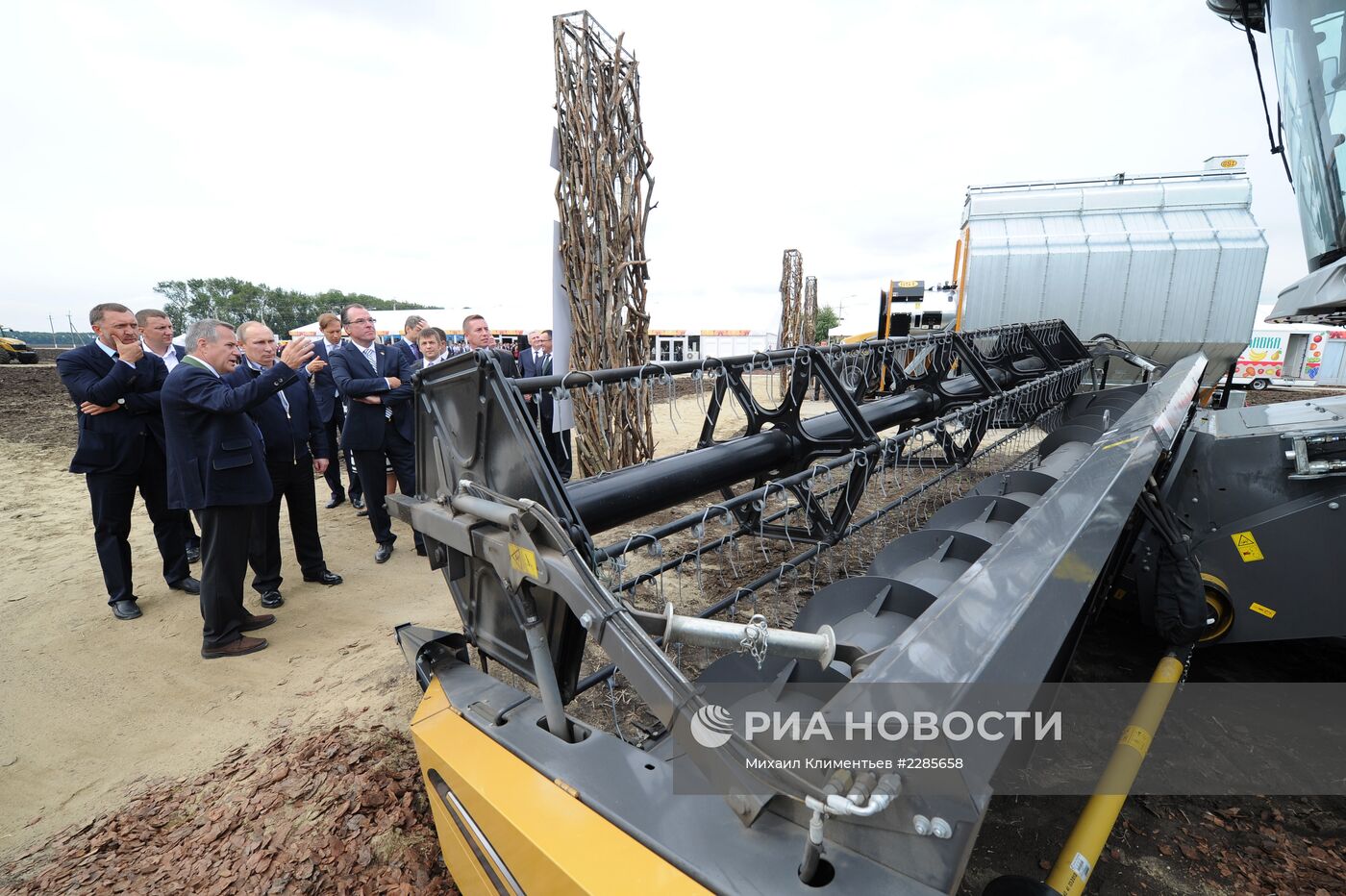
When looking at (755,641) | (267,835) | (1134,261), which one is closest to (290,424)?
(267,835)

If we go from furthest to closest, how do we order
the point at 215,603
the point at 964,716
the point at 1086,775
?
1. the point at 215,603
2. the point at 1086,775
3. the point at 964,716

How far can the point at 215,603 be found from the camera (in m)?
3.24

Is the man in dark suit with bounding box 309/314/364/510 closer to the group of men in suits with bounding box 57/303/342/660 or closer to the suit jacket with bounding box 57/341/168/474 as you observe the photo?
the group of men in suits with bounding box 57/303/342/660

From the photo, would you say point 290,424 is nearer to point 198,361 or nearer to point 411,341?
point 198,361

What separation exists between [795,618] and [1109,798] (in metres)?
0.95

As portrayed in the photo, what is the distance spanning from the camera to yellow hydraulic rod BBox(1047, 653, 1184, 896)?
55.4 inches

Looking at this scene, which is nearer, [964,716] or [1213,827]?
[964,716]

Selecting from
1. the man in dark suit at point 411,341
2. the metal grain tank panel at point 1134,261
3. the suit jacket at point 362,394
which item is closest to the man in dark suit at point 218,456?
the suit jacket at point 362,394

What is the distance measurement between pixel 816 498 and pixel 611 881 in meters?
1.85

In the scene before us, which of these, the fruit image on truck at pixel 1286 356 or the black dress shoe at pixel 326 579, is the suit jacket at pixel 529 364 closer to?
the black dress shoe at pixel 326 579

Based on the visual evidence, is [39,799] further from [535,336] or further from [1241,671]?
[535,336]

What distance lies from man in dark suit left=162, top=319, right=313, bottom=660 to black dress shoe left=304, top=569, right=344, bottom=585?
829 mm

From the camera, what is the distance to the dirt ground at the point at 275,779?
1879mm

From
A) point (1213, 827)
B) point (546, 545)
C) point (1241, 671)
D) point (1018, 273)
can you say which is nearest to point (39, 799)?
point (546, 545)
